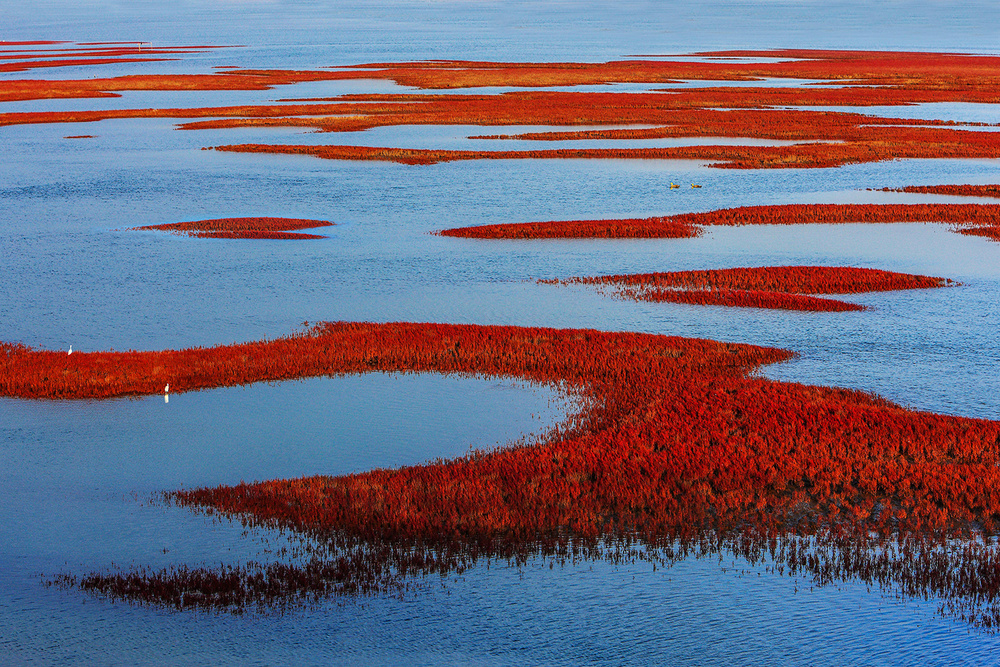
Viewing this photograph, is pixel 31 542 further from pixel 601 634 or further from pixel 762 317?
pixel 762 317

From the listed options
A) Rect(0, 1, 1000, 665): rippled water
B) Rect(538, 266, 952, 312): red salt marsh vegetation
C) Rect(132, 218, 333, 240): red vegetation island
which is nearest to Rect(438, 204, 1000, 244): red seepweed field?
Rect(0, 1, 1000, 665): rippled water

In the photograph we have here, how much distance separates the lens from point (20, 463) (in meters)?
14.0

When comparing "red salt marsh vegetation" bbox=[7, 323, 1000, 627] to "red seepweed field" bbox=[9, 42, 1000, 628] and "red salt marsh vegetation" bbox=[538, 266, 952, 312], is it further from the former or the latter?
"red salt marsh vegetation" bbox=[538, 266, 952, 312]

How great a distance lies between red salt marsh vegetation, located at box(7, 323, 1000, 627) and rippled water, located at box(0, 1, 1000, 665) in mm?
407

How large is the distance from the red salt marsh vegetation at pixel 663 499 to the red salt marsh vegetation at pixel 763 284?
5.87 m

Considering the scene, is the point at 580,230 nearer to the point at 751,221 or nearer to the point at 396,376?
the point at 751,221

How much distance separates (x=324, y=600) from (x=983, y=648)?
5954 millimetres

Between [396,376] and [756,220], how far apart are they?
720 inches

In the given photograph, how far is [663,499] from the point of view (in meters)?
12.6

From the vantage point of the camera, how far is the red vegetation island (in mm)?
30469

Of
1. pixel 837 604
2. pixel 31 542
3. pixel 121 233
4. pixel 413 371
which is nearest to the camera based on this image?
pixel 837 604

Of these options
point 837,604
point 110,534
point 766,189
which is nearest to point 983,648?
point 837,604

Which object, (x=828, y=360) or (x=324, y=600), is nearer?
(x=324, y=600)

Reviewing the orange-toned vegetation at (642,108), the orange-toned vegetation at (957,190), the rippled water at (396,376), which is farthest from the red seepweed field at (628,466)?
the orange-toned vegetation at (642,108)
